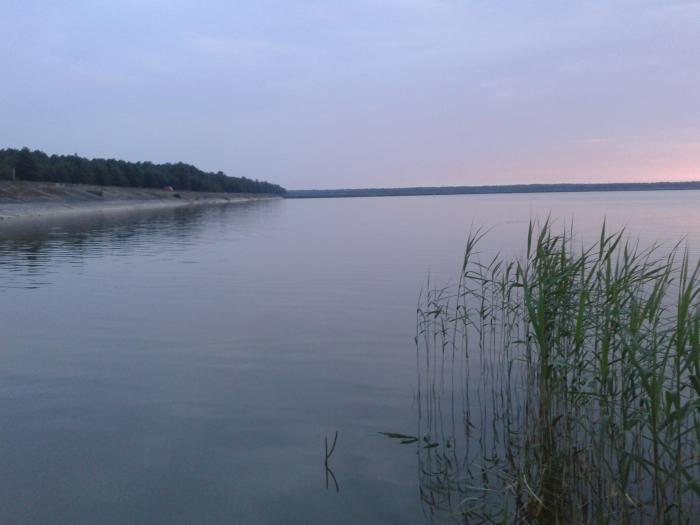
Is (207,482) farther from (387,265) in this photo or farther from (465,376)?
(387,265)

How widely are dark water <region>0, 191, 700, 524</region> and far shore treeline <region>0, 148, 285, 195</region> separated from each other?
61194 mm

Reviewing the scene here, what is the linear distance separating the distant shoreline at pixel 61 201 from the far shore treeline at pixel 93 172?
550 centimetres

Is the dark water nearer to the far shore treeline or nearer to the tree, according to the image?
the far shore treeline

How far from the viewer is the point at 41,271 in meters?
19.2

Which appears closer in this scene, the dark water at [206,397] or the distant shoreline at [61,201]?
the dark water at [206,397]

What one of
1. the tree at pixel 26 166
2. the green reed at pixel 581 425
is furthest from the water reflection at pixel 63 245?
the tree at pixel 26 166

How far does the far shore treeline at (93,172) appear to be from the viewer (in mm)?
73500

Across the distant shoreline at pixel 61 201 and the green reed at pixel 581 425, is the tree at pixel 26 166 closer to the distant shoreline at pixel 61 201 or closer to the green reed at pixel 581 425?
the distant shoreline at pixel 61 201

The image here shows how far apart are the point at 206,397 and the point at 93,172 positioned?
289 feet

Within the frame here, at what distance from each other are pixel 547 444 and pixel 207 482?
320 cm

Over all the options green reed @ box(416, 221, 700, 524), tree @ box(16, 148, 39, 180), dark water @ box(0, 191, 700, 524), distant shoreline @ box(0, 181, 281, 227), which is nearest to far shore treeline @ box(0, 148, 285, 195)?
tree @ box(16, 148, 39, 180)

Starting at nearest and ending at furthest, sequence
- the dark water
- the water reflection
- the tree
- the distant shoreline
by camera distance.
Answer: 1. the dark water
2. the water reflection
3. the distant shoreline
4. the tree

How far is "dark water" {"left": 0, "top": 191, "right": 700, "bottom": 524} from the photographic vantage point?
217 inches

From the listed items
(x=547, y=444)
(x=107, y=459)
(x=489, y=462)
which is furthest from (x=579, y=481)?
(x=107, y=459)
